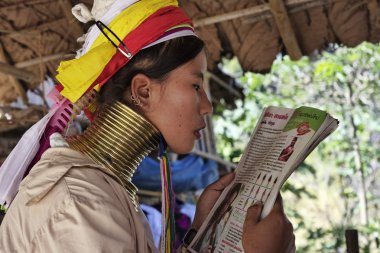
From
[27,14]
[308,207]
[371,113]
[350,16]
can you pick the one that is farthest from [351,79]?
[308,207]

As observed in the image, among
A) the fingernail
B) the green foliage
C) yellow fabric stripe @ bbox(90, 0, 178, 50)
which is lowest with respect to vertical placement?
the green foliage

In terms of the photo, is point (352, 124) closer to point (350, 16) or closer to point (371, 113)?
point (371, 113)

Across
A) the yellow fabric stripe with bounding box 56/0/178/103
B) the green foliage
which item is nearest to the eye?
the yellow fabric stripe with bounding box 56/0/178/103

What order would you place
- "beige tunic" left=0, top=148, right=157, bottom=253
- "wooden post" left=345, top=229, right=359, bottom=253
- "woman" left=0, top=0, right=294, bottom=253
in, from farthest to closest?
"wooden post" left=345, top=229, right=359, bottom=253 → "woman" left=0, top=0, right=294, bottom=253 → "beige tunic" left=0, top=148, right=157, bottom=253

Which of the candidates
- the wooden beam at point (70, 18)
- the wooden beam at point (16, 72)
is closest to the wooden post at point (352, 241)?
the wooden beam at point (70, 18)

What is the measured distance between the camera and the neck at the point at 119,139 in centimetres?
159

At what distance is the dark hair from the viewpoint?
63.1 inches

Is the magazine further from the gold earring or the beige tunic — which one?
the gold earring

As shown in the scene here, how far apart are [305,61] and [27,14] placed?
5432 millimetres

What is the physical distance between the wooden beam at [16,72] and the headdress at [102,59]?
1599mm

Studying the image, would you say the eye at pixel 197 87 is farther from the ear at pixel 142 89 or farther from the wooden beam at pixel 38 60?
the wooden beam at pixel 38 60

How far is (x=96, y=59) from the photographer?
1584mm

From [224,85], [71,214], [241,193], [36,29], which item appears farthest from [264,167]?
[224,85]

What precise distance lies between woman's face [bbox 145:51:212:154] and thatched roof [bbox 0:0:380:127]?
5.49ft
